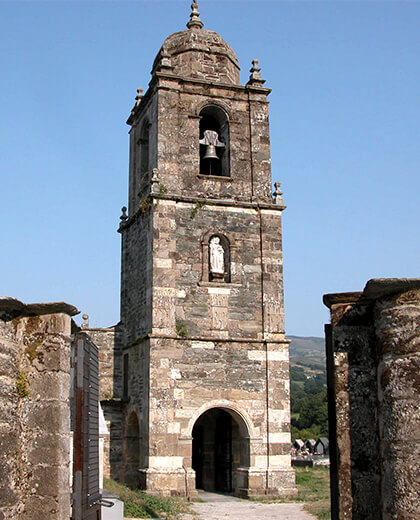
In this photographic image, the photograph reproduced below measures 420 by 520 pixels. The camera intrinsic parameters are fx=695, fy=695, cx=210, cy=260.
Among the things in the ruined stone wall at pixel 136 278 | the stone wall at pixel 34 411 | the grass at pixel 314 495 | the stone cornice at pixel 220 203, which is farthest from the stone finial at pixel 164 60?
the stone wall at pixel 34 411

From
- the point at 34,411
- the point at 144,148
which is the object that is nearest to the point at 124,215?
the point at 144,148

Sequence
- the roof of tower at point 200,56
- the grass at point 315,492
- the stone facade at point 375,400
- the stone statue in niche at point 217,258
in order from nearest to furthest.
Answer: the stone facade at point 375,400 < the grass at point 315,492 < the stone statue in niche at point 217,258 < the roof of tower at point 200,56

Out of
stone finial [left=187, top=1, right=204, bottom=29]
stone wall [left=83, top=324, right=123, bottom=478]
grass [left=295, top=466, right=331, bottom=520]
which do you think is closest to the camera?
grass [left=295, top=466, right=331, bottom=520]

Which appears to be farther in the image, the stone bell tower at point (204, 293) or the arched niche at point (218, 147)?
the arched niche at point (218, 147)

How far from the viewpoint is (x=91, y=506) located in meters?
5.84

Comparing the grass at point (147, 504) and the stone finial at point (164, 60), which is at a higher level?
the stone finial at point (164, 60)

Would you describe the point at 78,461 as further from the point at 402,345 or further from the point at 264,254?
the point at 264,254

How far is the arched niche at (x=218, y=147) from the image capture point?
20.8 meters

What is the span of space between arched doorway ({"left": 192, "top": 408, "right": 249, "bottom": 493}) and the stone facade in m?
13.8

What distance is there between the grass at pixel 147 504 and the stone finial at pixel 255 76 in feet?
40.5

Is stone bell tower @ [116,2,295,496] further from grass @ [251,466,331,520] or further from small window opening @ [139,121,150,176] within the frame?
grass @ [251,466,331,520]

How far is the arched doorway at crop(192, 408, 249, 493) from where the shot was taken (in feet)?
61.8

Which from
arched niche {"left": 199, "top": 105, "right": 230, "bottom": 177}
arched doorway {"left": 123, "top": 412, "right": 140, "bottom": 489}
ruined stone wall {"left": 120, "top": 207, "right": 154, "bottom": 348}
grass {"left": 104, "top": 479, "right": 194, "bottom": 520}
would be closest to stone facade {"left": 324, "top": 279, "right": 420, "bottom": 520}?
grass {"left": 104, "top": 479, "right": 194, "bottom": 520}

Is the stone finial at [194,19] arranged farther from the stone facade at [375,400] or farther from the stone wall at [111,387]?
the stone facade at [375,400]
